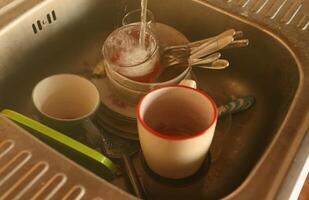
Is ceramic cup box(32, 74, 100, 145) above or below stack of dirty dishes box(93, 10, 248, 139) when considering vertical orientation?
below

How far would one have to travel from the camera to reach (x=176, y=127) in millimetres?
562

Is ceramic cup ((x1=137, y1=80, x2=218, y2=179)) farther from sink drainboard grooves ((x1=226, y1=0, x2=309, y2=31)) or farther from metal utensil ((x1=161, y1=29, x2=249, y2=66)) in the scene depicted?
sink drainboard grooves ((x1=226, y1=0, x2=309, y2=31))

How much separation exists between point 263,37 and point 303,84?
0.13m

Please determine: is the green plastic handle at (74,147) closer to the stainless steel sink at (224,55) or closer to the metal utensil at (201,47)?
the stainless steel sink at (224,55)

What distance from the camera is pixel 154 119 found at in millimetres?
531

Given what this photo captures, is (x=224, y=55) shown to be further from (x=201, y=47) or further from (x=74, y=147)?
(x=74, y=147)

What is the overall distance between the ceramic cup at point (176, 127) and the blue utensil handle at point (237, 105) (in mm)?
147

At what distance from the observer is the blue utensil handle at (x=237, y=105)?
68cm

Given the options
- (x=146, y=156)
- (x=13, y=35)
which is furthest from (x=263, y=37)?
(x=13, y=35)

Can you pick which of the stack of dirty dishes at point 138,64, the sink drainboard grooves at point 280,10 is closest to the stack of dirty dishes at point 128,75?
the stack of dirty dishes at point 138,64

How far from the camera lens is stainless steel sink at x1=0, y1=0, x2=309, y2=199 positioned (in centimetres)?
61

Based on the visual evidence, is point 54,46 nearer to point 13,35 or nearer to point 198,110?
point 13,35

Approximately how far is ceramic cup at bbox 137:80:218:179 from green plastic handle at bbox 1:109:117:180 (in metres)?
0.05

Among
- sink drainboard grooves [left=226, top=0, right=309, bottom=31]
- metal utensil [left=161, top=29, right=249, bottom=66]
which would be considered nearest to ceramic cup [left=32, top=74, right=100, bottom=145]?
metal utensil [left=161, top=29, right=249, bottom=66]
